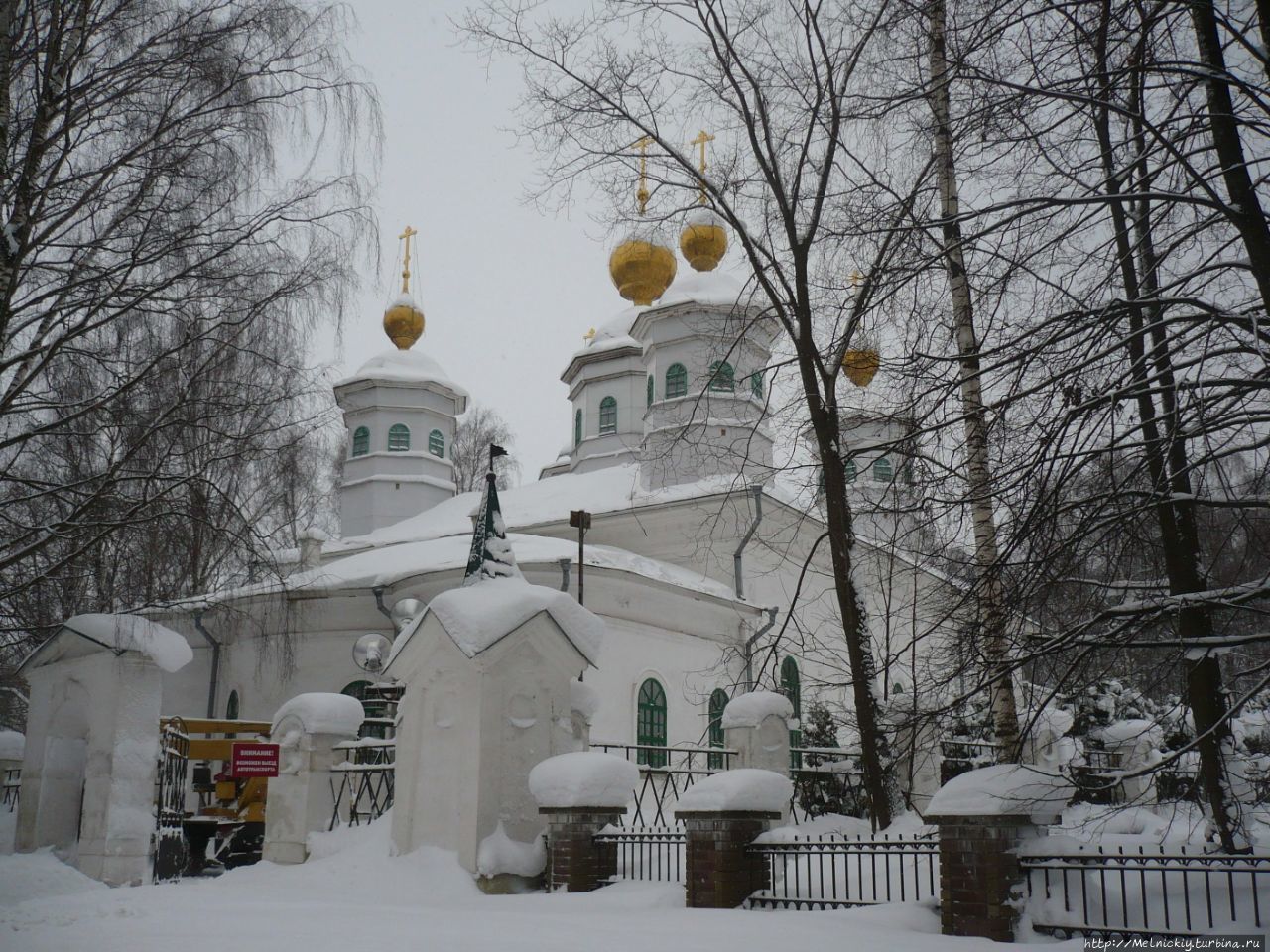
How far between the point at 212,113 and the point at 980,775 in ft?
26.2

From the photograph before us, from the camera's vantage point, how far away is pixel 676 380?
2603 centimetres

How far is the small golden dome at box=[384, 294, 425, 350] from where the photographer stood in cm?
3325

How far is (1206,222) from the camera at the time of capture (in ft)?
18.7

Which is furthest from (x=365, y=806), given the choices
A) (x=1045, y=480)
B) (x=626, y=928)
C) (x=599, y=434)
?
(x=599, y=434)

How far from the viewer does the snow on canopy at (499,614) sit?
1094 centimetres

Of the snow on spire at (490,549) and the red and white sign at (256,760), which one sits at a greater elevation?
the snow on spire at (490,549)

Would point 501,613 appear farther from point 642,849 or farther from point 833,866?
point 833,866

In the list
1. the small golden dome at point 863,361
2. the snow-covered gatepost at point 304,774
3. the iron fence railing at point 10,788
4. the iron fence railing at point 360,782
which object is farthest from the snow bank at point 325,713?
the small golden dome at point 863,361

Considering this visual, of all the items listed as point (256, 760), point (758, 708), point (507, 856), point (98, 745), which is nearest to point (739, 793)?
point (507, 856)

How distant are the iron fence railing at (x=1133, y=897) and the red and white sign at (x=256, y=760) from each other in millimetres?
8729

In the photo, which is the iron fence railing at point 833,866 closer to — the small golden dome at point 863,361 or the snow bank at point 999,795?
the snow bank at point 999,795

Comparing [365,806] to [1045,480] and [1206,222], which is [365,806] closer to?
[1045,480]

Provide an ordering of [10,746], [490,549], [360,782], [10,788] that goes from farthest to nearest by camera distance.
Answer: [10,746]
[10,788]
[360,782]
[490,549]

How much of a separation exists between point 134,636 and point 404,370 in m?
21.8
